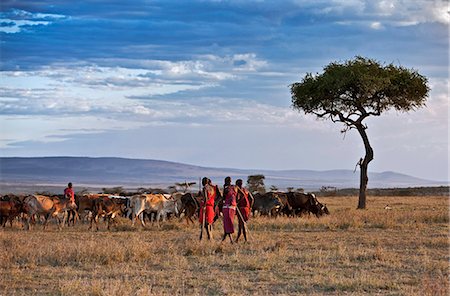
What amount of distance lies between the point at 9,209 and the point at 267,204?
9350 mm

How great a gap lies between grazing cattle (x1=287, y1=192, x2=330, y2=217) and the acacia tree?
6.28 metres

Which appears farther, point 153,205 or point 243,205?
point 153,205

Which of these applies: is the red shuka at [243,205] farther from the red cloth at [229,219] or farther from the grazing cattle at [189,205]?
the grazing cattle at [189,205]

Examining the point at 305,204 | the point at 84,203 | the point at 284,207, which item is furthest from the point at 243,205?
the point at 305,204

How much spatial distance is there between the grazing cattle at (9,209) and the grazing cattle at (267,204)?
337 inches

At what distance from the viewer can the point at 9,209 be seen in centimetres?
2569

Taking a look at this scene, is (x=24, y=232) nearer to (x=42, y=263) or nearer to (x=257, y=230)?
(x=257, y=230)

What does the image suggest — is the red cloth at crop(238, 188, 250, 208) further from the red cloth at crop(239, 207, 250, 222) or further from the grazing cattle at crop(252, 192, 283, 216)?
the grazing cattle at crop(252, 192, 283, 216)

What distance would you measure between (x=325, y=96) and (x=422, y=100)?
16.0 ft

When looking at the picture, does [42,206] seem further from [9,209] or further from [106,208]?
[106,208]

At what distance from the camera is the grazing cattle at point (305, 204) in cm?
3052

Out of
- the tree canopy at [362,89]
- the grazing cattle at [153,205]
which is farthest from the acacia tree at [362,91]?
the grazing cattle at [153,205]

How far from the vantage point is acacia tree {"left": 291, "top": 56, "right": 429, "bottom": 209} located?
121ft

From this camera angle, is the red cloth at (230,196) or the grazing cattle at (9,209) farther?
the grazing cattle at (9,209)
